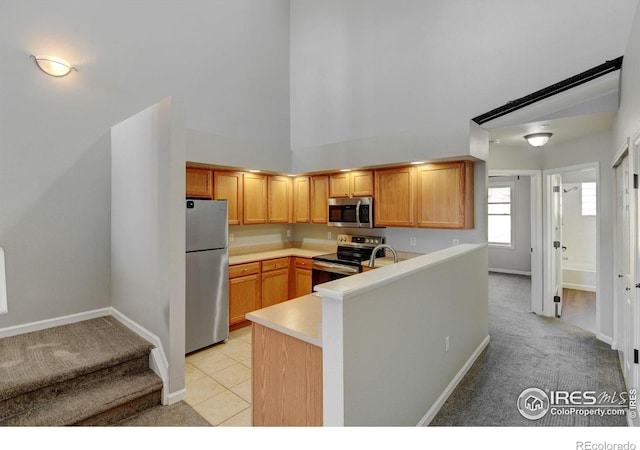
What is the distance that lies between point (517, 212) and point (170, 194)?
305 inches

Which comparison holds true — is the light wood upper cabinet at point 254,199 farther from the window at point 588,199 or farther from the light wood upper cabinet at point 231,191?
the window at point 588,199

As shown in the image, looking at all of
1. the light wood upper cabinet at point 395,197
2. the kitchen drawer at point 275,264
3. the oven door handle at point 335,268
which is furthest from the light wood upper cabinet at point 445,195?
the kitchen drawer at point 275,264

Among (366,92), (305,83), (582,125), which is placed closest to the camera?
(582,125)

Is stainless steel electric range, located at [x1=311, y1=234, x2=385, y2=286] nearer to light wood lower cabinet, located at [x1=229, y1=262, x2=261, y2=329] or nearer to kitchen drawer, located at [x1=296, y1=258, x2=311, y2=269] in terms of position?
kitchen drawer, located at [x1=296, y1=258, x2=311, y2=269]

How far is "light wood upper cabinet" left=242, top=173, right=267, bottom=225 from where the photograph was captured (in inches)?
185

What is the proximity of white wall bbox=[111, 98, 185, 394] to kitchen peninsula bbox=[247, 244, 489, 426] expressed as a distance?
0.95 m

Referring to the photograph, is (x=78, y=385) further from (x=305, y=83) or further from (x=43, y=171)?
(x=305, y=83)

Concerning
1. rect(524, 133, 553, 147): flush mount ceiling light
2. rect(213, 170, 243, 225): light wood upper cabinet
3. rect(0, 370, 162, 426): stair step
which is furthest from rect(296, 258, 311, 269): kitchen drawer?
rect(524, 133, 553, 147): flush mount ceiling light

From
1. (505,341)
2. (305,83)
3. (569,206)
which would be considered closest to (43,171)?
(305,83)

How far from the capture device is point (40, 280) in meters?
3.12

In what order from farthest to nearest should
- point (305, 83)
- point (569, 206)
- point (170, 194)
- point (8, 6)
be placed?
point (569, 206), point (305, 83), point (8, 6), point (170, 194)

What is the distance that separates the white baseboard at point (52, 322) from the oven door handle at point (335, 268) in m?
2.44

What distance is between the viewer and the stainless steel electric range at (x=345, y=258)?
4.25 metres

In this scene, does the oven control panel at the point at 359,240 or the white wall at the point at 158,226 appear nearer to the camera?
the white wall at the point at 158,226
